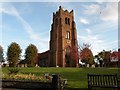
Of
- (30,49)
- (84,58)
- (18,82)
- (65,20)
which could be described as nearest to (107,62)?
(84,58)

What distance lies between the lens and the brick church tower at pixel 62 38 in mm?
72125

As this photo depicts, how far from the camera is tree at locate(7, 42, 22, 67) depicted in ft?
212

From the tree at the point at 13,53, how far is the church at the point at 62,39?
12.9 meters

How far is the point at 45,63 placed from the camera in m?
83.6

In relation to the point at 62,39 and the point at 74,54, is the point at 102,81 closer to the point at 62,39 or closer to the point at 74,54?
the point at 74,54

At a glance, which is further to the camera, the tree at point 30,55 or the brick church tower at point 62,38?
the brick church tower at point 62,38

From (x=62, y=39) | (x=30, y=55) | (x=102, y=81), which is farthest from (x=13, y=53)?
(x=102, y=81)

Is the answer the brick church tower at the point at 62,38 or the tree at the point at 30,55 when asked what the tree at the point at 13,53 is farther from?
the brick church tower at the point at 62,38

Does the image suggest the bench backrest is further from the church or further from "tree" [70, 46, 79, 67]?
"tree" [70, 46, 79, 67]

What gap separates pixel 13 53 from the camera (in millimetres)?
64938

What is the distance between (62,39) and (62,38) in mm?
359

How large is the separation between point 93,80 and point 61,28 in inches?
2429

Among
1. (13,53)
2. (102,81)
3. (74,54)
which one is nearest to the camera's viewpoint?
(102,81)

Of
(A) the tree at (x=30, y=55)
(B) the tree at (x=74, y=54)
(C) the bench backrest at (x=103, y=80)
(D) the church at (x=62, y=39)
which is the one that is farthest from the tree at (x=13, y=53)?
(C) the bench backrest at (x=103, y=80)
